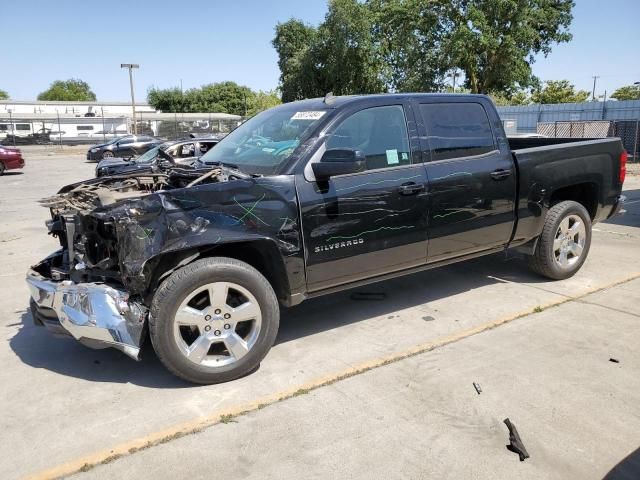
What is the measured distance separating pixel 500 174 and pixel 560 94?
63708 millimetres

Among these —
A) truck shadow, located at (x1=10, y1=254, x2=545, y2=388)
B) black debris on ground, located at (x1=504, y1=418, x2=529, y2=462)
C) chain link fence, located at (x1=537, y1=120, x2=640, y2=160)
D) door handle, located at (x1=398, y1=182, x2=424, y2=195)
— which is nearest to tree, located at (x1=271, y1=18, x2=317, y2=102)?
chain link fence, located at (x1=537, y1=120, x2=640, y2=160)

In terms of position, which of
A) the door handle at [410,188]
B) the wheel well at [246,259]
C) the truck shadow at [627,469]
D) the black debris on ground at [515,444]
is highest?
the door handle at [410,188]

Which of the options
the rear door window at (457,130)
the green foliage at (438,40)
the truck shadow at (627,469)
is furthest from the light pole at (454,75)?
the truck shadow at (627,469)

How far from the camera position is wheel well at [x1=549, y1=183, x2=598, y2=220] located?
18.9ft

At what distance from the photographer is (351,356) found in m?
4.06

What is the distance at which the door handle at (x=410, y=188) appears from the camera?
4.29 meters

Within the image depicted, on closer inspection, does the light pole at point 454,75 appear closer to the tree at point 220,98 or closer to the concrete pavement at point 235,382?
the concrete pavement at point 235,382

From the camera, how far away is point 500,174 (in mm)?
4922

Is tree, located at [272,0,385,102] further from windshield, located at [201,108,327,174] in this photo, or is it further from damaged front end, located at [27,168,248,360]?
damaged front end, located at [27,168,248,360]

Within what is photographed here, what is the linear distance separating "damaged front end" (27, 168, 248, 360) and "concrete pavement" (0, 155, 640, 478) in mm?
385

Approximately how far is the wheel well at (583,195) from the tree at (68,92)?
12944 centimetres

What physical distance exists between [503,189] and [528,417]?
236 centimetres

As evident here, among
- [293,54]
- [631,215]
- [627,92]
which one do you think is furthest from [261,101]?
[631,215]

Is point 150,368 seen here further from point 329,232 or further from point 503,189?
point 503,189
